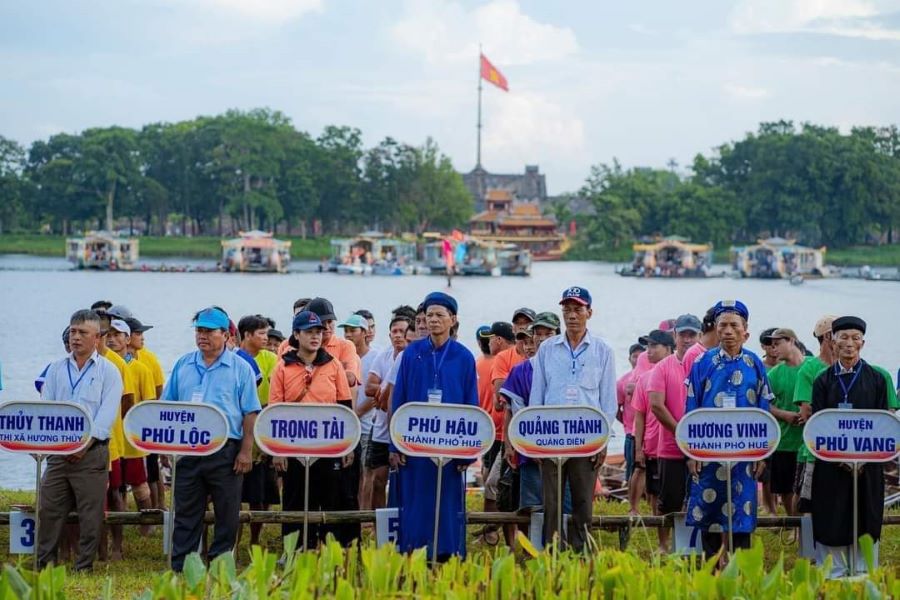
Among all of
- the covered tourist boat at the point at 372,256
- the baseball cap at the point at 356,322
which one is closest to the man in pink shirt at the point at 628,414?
the baseball cap at the point at 356,322

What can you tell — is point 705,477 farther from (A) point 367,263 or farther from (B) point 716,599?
(A) point 367,263

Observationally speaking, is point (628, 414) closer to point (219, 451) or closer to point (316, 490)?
point (316, 490)

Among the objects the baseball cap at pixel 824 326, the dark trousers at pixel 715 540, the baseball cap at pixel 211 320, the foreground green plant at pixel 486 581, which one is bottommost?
the dark trousers at pixel 715 540

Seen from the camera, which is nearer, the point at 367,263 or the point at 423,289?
the point at 423,289

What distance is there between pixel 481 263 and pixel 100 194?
30999mm

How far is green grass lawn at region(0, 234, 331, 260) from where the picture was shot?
11275cm

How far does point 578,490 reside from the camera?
757cm

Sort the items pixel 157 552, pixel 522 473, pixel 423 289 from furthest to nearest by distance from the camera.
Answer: pixel 423 289 → pixel 157 552 → pixel 522 473

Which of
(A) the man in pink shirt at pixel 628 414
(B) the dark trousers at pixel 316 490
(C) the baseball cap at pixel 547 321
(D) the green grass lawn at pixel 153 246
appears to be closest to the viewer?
(B) the dark trousers at pixel 316 490

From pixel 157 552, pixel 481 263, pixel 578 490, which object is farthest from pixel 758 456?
pixel 481 263

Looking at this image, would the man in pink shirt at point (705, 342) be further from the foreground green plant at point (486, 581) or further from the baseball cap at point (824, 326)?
the foreground green plant at point (486, 581)

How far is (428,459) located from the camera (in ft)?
24.7

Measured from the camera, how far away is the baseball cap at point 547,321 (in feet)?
27.8

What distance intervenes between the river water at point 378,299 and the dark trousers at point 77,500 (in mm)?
20729
